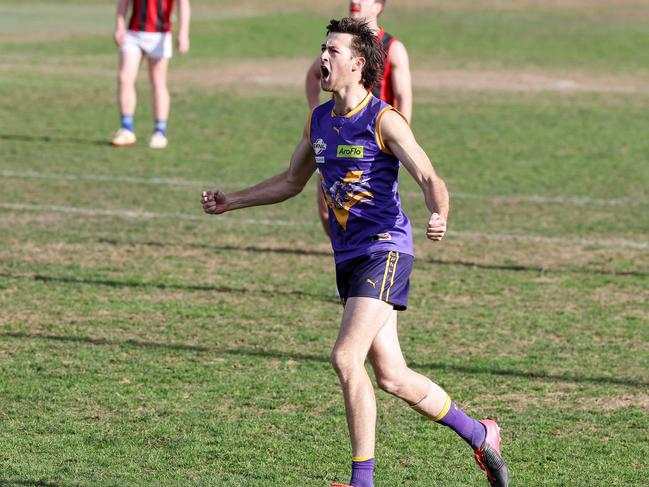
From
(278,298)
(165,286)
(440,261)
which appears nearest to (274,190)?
(278,298)

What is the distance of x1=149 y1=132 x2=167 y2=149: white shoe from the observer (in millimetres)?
16109

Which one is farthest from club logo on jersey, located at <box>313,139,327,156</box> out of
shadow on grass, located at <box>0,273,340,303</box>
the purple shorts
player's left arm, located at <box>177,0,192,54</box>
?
player's left arm, located at <box>177,0,192,54</box>

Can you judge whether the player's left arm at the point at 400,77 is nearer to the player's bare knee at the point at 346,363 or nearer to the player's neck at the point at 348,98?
the player's neck at the point at 348,98

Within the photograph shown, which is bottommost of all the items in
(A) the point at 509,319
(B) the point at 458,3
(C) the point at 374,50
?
(B) the point at 458,3

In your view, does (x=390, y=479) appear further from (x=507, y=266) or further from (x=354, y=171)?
(x=507, y=266)

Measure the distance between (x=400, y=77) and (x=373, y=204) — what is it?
3.29m

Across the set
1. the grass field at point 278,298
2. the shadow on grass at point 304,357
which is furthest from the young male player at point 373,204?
the shadow on grass at point 304,357

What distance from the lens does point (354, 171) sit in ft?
19.0

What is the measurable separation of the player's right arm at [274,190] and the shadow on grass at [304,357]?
180 cm

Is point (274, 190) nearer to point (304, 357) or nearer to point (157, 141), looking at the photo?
point (304, 357)

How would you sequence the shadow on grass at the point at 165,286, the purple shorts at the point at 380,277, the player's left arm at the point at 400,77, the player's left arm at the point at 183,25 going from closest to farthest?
the purple shorts at the point at 380,277, the player's left arm at the point at 400,77, the shadow on grass at the point at 165,286, the player's left arm at the point at 183,25

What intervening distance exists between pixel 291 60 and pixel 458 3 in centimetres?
2026

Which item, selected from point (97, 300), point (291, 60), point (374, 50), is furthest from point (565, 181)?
point (291, 60)

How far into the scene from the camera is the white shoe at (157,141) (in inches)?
634
